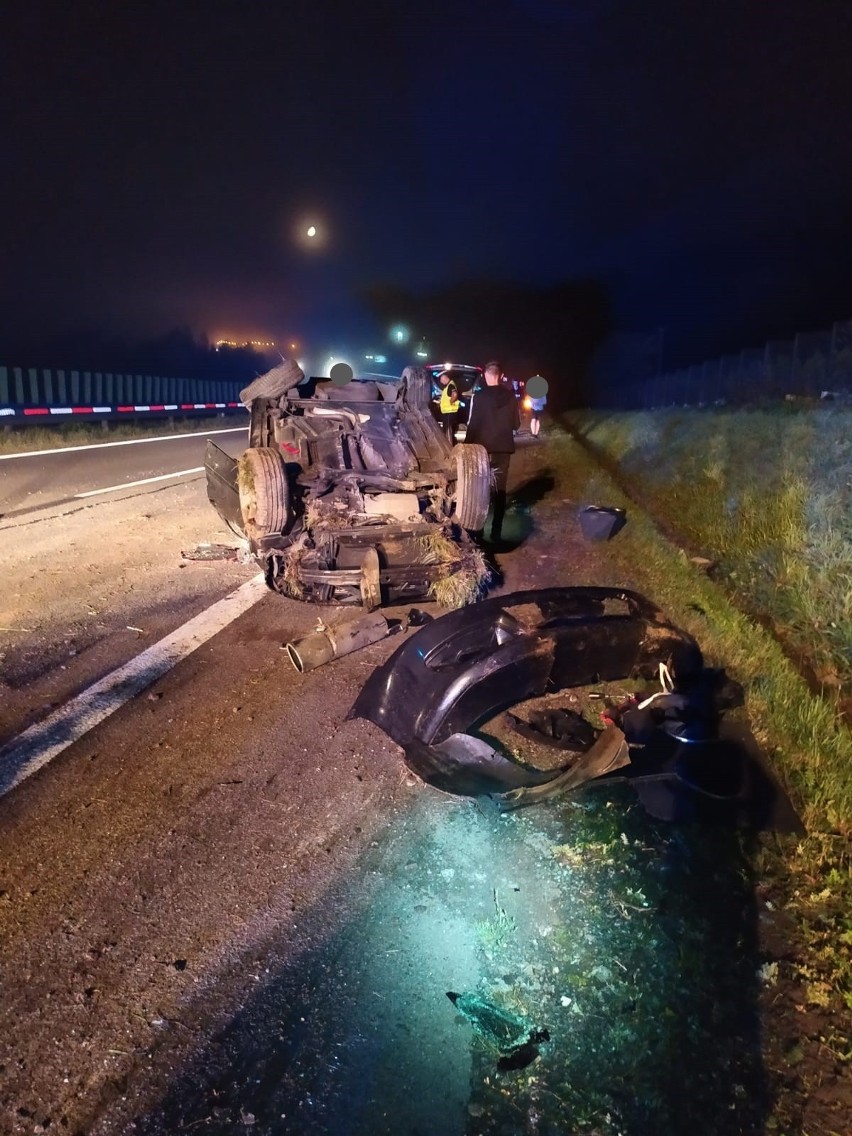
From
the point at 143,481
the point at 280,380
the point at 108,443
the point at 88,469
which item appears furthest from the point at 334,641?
the point at 108,443

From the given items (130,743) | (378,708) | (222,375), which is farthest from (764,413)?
(222,375)

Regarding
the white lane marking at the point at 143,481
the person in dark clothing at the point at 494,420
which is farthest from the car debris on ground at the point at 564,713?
the white lane marking at the point at 143,481

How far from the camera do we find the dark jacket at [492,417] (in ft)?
25.2

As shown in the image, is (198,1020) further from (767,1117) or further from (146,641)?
(146,641)

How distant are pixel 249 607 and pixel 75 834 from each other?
2.85m

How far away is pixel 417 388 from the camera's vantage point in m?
7.45

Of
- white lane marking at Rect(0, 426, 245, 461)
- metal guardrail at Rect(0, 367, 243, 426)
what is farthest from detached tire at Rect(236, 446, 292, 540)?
metal guardrail at Rect(0, 367, 243, 426)

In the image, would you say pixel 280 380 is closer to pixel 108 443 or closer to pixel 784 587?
pixel 784 587

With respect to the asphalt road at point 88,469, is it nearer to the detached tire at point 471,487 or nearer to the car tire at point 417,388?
the car tire at point 417,388

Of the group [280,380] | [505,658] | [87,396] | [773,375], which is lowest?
[505,658]

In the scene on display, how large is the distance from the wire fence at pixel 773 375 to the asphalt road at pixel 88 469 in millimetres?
13550

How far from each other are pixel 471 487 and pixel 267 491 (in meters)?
1.72

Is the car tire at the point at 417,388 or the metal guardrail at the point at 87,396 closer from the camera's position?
the car tire at the point at 417,388

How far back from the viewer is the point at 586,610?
3852 mm
